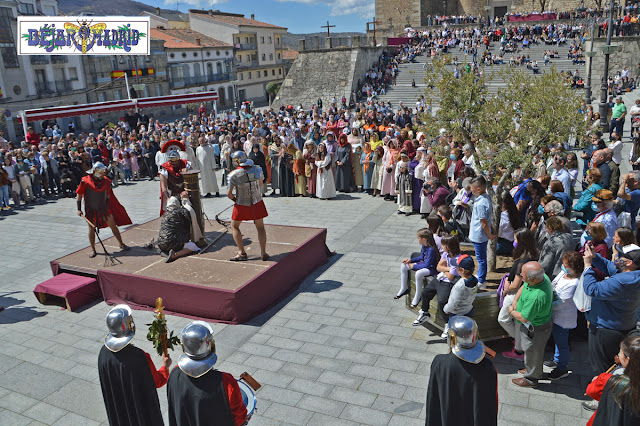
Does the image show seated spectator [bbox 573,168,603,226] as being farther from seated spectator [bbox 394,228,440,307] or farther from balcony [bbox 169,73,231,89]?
A: balcony [bbox 169,73,231,89]

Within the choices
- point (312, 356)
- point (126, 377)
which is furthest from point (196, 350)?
point (312, 356)

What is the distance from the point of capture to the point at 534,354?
484 cm

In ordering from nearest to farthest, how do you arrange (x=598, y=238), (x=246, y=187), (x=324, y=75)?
1. (x=598, y=238)
2. (x=246, y=187)
3. (x=324, y=75)

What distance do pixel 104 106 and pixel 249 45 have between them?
131 ft

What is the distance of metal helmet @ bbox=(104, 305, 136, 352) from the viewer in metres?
3.29

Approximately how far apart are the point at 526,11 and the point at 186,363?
6275 cm

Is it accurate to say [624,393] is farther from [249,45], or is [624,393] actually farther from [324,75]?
[249,45]

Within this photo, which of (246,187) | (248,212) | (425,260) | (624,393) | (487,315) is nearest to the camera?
(624,393)

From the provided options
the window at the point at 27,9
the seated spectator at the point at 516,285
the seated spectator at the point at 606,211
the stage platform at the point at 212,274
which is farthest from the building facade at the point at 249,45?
the seated spectator at the point at 516,285

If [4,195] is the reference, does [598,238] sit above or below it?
above

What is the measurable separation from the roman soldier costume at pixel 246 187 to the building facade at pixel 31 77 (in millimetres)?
29015

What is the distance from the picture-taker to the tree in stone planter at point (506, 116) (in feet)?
22.0

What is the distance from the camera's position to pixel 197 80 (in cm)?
5006

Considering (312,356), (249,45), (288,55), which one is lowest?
(312,356)
